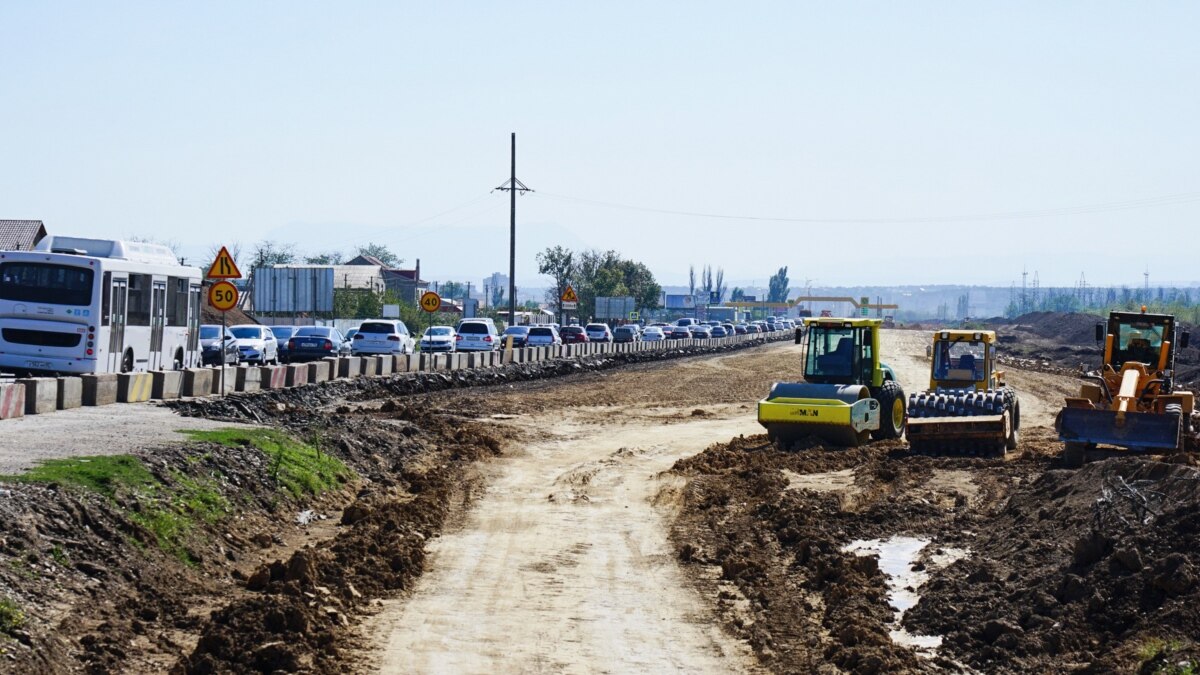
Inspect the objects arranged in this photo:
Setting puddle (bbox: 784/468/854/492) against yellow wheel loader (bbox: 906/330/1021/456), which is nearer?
puddle (bbox: 784/468/854/492)

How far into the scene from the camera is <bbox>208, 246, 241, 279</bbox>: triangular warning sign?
2570 centimetres

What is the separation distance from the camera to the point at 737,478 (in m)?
21.8

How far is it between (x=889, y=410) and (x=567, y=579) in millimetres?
13959

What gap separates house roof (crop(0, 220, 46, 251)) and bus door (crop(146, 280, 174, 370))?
43161mm

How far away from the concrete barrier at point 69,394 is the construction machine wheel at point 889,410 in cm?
1409

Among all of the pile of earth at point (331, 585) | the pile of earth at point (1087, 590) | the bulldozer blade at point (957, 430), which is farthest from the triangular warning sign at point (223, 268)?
the pile of earth at point (1087, 590)

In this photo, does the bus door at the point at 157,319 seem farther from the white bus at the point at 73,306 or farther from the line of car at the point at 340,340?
the line of car at the point at 340,340

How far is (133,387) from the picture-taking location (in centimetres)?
2638

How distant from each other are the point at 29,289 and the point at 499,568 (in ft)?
59.3

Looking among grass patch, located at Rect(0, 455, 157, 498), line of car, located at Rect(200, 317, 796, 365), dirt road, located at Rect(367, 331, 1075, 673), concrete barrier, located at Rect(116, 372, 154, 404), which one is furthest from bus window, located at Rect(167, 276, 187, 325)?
grass patch, located at Rect(0, 455, 157, 498)

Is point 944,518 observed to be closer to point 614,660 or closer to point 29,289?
point 614,660

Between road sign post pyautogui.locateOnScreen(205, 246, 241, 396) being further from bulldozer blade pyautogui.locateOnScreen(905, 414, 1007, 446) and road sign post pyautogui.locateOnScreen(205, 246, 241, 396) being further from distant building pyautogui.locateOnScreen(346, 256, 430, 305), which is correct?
distant building pyautogui.locateOnScreen(346, 256, 430, 305)

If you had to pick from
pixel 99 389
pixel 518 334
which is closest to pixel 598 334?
pixel 518 334

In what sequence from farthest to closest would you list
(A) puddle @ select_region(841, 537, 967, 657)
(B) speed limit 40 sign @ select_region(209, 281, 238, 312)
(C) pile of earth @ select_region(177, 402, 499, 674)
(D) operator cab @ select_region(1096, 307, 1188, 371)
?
(B) speed limit 40 sign @ select_region(209, 281, 238, 312)
(D) operator cab @ select_region(1096, 307, 1188, 371)
(A) puddle @ select_region(841, 537, 967, 657)
(C) pile of earth @ select_region(177, 402, 499, 674)
